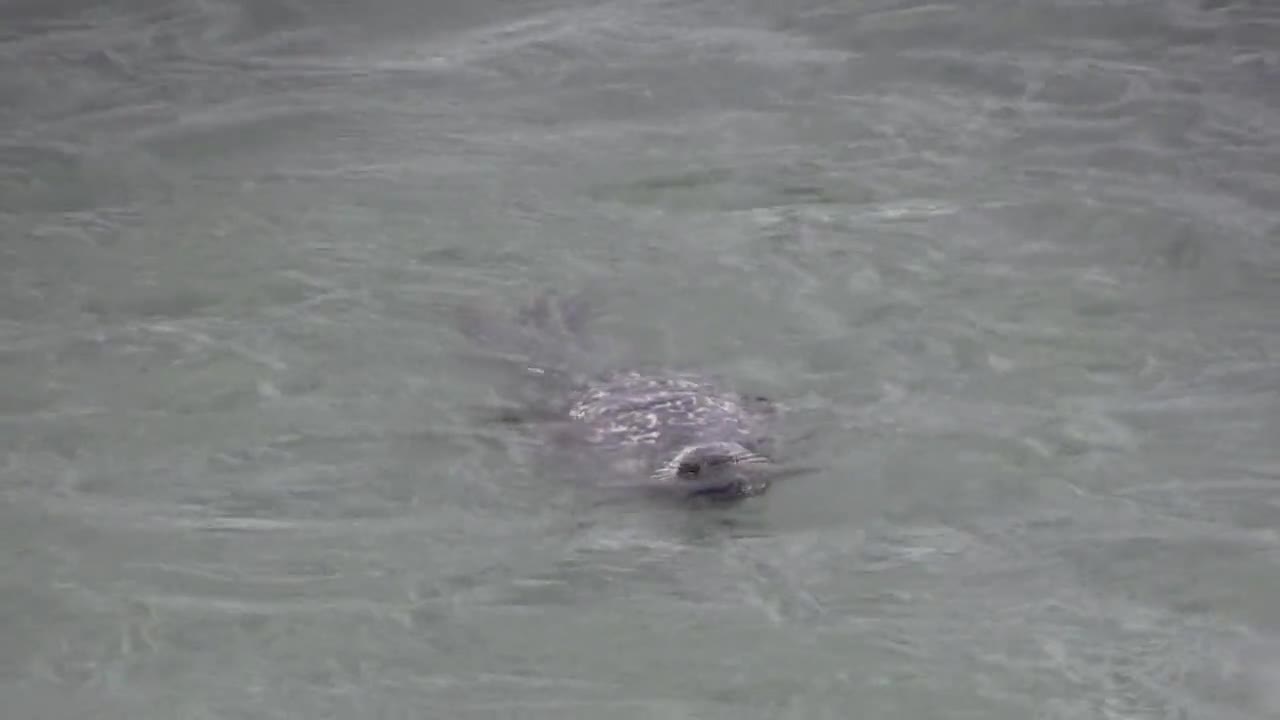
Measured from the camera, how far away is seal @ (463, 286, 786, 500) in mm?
5090

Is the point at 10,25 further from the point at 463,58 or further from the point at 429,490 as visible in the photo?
the point at 429,490

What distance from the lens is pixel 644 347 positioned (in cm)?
590

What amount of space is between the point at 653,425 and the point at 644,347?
0.70 meters

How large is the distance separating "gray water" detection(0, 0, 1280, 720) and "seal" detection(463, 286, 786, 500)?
0.10 meters

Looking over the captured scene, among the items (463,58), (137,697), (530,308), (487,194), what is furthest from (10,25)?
(137,697)

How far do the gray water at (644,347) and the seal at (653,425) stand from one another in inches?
3.9

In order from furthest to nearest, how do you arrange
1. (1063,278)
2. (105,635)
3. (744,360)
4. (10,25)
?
(10,25)
(1063,278)
(744,360)
(105,635)

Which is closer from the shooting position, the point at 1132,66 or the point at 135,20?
the point at 1132,66

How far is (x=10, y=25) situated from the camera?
8.52m

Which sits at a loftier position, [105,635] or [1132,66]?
[1132,66]

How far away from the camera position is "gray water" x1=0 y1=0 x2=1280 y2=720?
460cm

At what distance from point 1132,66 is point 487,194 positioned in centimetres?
258

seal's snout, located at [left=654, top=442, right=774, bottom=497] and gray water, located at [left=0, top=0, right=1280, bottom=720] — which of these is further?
seal's snout, located at [left=654, top=442, right=774, bottom=497]

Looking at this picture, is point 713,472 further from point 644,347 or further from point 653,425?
point 644,347
